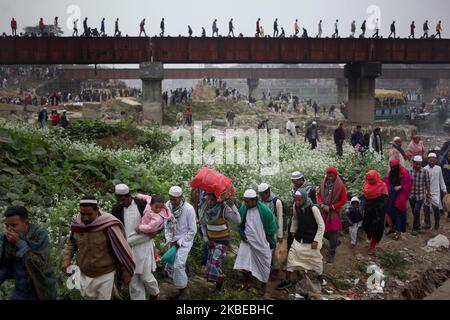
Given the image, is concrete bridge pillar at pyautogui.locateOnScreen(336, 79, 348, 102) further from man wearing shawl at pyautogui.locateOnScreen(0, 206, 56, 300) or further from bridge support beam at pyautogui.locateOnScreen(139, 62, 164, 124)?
man wearing shawl at pyautogui.locateOnScreen(0, 206, 56, 300)

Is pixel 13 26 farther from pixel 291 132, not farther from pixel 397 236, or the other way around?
pixel 397 236

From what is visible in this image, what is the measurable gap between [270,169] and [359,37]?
1924 centimetres

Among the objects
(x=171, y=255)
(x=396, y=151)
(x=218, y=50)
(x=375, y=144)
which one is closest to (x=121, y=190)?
(x=171, y=255)

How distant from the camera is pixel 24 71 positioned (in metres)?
42.2

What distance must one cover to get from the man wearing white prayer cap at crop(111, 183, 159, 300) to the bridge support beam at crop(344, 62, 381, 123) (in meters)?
24.6

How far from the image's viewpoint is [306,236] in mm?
6133

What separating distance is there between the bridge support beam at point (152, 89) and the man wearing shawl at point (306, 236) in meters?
19.4

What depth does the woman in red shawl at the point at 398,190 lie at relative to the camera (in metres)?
8.48

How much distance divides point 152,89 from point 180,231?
19986 millimetres

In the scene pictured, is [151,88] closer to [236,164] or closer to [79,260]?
[236,164]

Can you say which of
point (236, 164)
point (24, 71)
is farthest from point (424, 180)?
point (24, 71)

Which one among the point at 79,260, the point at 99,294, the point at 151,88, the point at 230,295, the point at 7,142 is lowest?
the point at 230,295

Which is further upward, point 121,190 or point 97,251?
point 121,190

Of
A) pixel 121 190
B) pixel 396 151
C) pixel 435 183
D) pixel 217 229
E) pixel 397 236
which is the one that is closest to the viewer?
pixel 121 190
